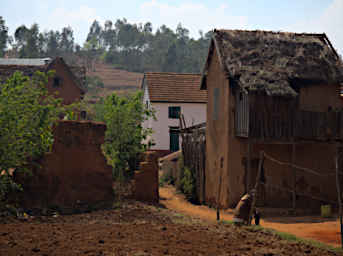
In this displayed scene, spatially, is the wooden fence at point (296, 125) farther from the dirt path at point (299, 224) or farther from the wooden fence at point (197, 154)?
the wooden fence at point (197, 154)

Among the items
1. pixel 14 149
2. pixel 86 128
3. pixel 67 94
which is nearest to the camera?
pixel 14 149

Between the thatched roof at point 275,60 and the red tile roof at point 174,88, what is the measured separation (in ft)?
46.0

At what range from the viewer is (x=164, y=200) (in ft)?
60.2

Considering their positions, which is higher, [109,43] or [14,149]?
[109,43]

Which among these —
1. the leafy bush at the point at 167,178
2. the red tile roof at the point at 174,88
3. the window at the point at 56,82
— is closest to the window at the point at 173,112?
the red tile roof at the point at 174,88

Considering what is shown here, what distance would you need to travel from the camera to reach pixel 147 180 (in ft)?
48.4

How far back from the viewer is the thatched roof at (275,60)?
1633cm

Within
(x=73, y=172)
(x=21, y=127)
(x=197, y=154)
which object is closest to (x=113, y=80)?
(x=197, y=154)

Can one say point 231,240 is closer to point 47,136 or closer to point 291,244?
point 291,244

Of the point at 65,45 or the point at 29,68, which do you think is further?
the point at 65,45

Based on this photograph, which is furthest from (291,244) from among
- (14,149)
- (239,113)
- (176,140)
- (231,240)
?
(176,140)

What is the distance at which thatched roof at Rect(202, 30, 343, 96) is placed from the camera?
16328 millimetres

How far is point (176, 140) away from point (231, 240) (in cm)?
2453

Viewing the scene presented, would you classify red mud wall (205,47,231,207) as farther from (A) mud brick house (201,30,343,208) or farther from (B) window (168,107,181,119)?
(B) window (168,107,181,119)
